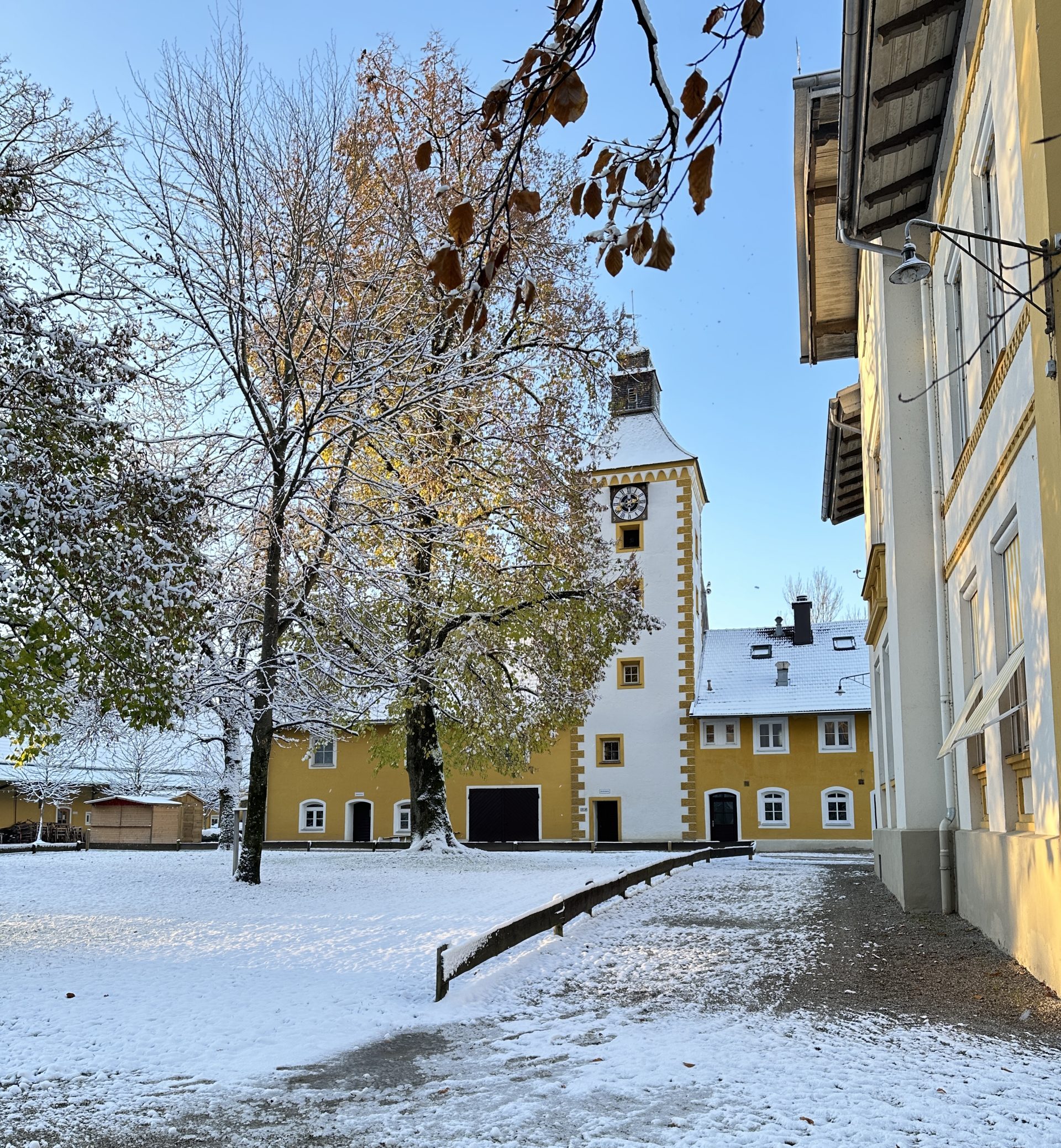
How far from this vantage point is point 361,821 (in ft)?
165

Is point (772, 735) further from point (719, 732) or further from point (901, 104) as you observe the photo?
point (901, 104)

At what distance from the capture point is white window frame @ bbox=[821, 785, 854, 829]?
4381 cm

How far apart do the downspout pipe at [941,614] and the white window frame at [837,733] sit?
1225 inches

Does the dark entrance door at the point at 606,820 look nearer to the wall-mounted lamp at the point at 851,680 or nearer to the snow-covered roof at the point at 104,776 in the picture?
the wall-mounted lamp at the point at 851,680

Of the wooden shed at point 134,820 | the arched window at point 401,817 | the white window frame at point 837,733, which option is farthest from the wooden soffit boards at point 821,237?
the wooden shed at point 134,820

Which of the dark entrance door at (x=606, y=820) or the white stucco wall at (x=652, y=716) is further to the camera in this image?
the dark entrance door at (x=606, y=820)

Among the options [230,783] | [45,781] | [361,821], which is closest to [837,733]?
[361,821]

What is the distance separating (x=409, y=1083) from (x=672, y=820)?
4108 cm

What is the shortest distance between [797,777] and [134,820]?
2648cm

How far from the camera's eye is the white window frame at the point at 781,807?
44531 millimetres

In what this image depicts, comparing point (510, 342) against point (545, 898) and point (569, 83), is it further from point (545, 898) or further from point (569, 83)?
point (569, 83)

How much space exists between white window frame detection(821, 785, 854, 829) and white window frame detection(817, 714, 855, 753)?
4.52 feet

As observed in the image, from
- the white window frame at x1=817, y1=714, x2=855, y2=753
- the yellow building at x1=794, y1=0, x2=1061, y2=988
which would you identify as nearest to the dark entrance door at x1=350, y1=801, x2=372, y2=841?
the white window frame at x1=817, y1=714, x2=855, y2=753

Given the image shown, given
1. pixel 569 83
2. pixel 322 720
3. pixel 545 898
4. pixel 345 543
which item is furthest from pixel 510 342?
pixel 569 83
